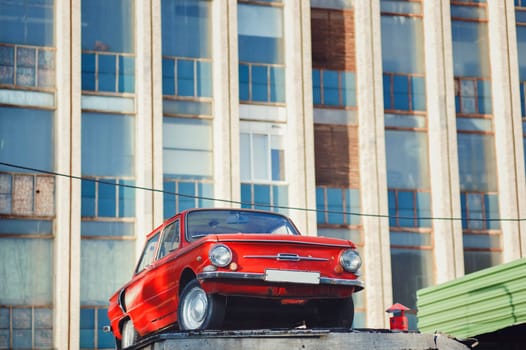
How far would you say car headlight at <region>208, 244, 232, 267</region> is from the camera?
37.3 feet

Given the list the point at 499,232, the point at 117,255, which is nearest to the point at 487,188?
the point at 499,232

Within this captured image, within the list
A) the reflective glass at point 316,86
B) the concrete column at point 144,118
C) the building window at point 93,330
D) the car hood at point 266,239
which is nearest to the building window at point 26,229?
the building window at point 93,330

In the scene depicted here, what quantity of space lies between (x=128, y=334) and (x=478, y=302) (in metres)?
5.69

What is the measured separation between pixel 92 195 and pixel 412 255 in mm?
8361

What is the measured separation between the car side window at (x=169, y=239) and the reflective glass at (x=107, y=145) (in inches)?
495

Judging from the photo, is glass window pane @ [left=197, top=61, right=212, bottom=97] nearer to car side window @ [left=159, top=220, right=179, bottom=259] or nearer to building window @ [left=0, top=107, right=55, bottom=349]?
building window @ [left=0, top=107, right=55, bottom=349]

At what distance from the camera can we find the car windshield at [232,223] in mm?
12805

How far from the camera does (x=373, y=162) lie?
27547 mm

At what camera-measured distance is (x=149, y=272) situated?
12.9m

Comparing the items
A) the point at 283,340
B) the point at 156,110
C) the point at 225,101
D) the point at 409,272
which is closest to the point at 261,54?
the point at 225,101

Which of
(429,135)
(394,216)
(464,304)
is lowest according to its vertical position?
(464,304)

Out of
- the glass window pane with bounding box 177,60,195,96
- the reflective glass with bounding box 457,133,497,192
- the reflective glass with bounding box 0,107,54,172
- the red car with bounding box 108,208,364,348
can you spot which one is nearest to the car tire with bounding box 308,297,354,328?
the red car with bounding box 108,208,364,348

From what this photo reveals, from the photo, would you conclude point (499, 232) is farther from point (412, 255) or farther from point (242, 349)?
point (242, 349)

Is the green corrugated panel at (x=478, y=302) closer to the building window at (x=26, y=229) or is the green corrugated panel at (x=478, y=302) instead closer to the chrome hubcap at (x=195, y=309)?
the chrome hubcap at (x=195, y=309)
